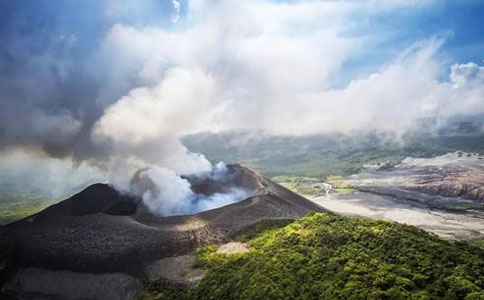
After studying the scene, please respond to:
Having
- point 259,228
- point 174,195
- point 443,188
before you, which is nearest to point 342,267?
point 259,228

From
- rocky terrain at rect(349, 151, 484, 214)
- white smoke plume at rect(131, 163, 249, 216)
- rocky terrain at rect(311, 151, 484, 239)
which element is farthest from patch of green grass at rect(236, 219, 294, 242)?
rocky terrain at rect(349, 151, 484, 214)

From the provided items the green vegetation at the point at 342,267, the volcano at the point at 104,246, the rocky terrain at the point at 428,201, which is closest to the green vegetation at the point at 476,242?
the rocky terrain at the point at 428,201

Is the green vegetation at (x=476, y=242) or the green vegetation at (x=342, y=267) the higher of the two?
the green vegetation at (x=342, y=267)

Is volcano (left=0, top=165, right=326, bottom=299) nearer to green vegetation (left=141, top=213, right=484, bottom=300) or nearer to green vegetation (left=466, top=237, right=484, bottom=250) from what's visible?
green vegetation (left=141, top=213, right=484, bottom=300)

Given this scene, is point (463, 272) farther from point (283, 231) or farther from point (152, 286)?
point (152, 286)

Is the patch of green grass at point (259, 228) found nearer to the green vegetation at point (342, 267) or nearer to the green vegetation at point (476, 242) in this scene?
the green vegetation at point (342, 267)

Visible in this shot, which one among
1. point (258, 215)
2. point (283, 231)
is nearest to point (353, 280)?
point (283, 231)

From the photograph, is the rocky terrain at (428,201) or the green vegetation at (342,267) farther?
the rocky terrain at (428,201)
